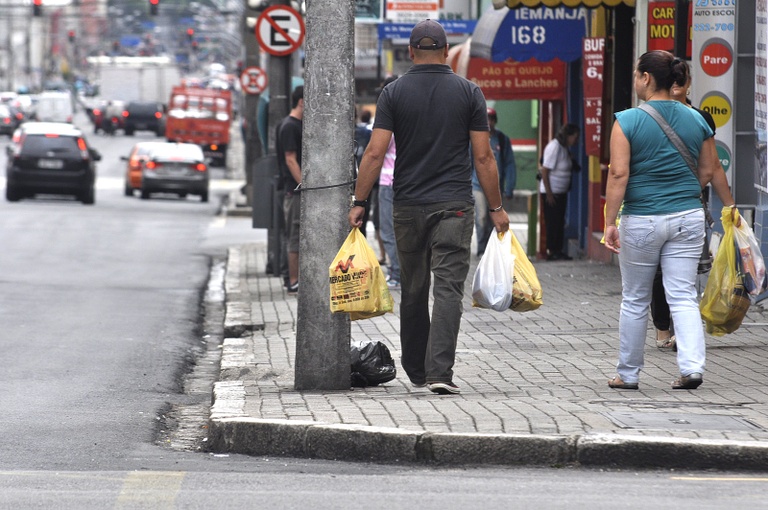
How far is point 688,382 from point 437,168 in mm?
1649

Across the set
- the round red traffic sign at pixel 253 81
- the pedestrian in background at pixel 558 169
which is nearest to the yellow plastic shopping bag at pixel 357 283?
the pedestrian in background at pixel 558 169

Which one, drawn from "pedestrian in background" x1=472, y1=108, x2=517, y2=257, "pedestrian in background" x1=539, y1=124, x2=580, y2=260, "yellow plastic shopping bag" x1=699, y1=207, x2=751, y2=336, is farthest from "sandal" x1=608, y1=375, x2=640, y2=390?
"pedestrian in background" x1=539, y1=124, x2=580, y2=260

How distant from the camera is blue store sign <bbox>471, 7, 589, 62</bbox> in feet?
58.1

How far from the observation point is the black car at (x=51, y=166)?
34062 mm

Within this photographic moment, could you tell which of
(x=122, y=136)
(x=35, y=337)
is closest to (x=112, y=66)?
(x=122, y=136)

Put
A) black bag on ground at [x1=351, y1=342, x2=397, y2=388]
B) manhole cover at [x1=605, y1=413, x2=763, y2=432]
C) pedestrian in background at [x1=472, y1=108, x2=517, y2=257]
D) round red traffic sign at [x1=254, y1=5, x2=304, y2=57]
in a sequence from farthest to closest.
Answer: round red traffic sign at [x1=254, y1=5, x2=304, y2=57] → pedestrian in background at [x1=472, y1=108, x2=517, y2=257] → black bag on ground at [x1=351, y1=342, x2=397, y2=388] → manhole cover at [x1=605, y1=413, x2=763, y2=432]

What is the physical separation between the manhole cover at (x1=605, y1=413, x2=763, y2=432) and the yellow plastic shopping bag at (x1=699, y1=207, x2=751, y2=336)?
3.84ft

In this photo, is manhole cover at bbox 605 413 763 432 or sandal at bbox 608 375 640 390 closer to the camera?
manhole cover at bbox 605 413 763 432

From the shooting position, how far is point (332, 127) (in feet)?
26.1

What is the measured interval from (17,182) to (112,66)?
164ft

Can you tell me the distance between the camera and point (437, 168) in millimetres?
7688

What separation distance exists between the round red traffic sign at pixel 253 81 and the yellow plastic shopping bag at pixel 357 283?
70.4 ft

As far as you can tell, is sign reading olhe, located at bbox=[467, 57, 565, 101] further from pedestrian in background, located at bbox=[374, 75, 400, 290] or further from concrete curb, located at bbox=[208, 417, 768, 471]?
concrete curb, located at bbox=[208, 417, 768, 471]

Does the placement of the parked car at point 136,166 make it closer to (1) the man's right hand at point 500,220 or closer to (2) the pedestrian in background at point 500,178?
(2) the pedestrian in background at point 500,178
